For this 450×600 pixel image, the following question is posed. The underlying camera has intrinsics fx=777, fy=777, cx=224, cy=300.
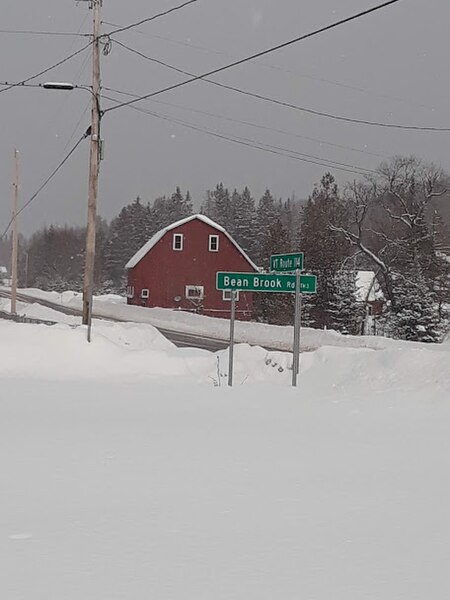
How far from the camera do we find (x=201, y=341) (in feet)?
112

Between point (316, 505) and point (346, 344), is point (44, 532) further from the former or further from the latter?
point (346, 344)

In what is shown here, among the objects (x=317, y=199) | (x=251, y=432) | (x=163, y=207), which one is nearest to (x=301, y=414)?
(x=251, y=432)

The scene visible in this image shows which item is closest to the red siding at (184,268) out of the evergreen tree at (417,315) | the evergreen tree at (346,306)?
the evergreen tree at (346,306)

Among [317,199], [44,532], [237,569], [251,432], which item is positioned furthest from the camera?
[317,199]

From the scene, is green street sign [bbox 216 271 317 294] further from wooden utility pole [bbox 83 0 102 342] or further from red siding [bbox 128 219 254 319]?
red siding [bbox 128 219 254 319]

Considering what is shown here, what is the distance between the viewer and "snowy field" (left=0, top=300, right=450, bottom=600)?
15.1ft

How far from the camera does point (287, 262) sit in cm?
1446

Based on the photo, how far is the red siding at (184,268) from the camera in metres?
57.2

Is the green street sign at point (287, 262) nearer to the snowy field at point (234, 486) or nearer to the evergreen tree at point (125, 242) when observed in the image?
the snowy field at point (234, 486)

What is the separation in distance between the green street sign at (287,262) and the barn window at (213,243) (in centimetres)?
4255

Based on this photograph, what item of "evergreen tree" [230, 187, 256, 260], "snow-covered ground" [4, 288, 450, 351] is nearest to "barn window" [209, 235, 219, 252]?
"snow-covered ground" [4, 288, 450, 351]

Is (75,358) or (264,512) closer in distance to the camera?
(264,512)

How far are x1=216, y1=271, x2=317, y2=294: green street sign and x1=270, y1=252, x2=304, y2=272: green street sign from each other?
0.19 m

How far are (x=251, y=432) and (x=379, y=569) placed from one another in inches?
195
